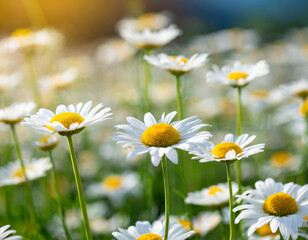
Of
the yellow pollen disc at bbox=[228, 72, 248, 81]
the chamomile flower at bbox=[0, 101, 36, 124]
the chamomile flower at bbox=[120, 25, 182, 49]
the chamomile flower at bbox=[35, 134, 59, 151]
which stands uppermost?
the chamomile flower at bbox=[120, 25, 182, 49]

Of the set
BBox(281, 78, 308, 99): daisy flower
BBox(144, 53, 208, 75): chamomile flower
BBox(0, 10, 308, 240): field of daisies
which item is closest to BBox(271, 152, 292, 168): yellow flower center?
BBox(0, 10, 308, 240): field of daisies

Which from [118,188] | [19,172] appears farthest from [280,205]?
[118,188]

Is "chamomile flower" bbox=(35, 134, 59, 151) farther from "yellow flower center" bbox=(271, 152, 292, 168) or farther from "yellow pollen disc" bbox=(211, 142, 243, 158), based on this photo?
"yellow flower center" bbox=(271, 152, 292, 168)

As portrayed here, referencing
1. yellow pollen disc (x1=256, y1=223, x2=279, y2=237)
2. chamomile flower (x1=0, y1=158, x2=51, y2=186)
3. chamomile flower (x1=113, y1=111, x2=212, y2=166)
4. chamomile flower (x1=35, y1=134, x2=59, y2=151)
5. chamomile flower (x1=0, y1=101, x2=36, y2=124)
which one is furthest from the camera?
chamomile flower (x1=0, y1=158, x2=51, y2=186)

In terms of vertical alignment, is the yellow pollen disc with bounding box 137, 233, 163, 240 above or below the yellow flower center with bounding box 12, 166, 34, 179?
below

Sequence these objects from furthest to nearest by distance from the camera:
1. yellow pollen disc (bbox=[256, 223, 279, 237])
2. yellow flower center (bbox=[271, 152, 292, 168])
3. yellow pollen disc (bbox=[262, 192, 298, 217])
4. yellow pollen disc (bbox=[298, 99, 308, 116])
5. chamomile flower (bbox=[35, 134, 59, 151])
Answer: yellow flower center (bbox=[271, 152, 292, 168]) < yellow pollen disc (bbox=[298, 99, 308, 116]) < chamomile flower (bbox=[35, 134, 59, 151]) < yellow pollen disc (bbox=[256, 223, 279, 237]) < yellow pollen disc (bbox=[262, 192, 298, 217])

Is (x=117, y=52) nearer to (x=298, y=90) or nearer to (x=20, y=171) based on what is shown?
(x=20, y=171)

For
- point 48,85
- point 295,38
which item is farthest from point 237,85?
point 295,38
